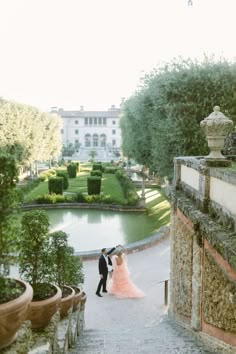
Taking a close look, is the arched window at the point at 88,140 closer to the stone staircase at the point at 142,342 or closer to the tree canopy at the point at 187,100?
the tree canopy at the point at 187,100

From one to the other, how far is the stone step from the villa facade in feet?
308

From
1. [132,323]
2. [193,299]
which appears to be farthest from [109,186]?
[193,299]

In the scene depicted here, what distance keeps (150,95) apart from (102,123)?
3326 inches

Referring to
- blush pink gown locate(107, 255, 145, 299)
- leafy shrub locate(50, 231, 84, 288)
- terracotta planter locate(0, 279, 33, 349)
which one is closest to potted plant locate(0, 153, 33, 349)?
terracotta planter locate(0, 279, 33, 349)

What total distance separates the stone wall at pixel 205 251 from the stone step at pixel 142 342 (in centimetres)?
30

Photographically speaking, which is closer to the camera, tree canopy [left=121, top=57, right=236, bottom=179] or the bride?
the bride

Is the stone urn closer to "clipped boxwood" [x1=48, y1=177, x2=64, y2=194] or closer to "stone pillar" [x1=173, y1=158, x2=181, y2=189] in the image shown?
"stone pillar" [x1=173, y1=158, x2=181, y2=189]

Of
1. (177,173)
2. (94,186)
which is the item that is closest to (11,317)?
(177,173)

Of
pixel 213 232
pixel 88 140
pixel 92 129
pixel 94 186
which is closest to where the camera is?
pixel 213 232

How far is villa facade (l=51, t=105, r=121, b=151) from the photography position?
10375 centimetres

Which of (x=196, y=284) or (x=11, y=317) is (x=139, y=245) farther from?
(x=11, y=317)

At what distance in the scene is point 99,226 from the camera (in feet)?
74.6

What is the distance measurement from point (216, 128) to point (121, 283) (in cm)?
679

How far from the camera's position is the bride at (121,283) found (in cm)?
1298
